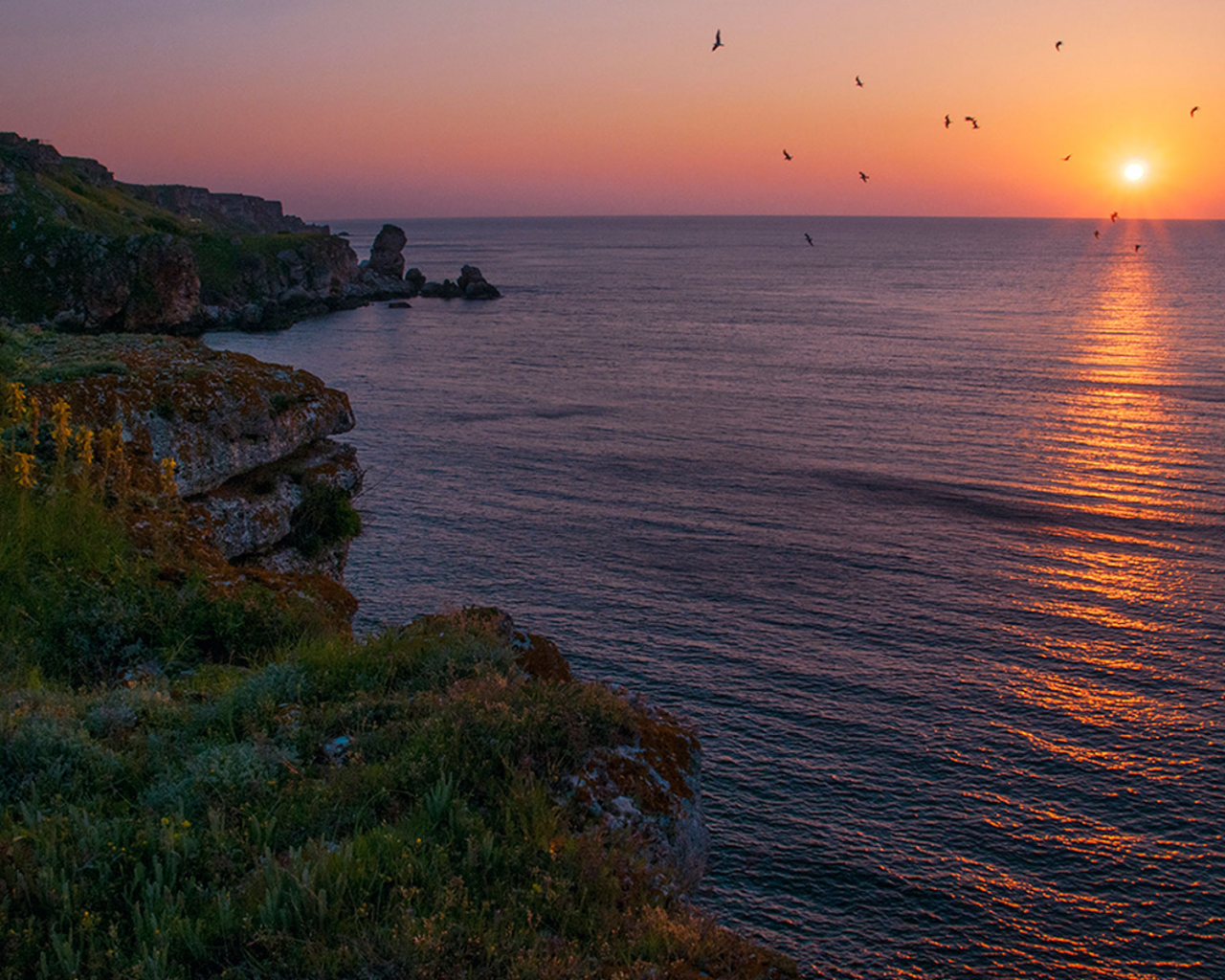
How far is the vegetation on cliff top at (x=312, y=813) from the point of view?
4863 millimetres

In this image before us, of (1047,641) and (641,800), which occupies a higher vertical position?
(641,800)

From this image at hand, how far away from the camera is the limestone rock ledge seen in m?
14.0

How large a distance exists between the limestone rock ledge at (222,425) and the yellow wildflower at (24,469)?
2.44 meters

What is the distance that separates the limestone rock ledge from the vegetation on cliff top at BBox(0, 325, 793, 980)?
457 centimetres

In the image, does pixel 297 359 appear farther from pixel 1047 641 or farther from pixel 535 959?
pixel 535 959

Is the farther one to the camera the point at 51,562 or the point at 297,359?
the point at 297,359

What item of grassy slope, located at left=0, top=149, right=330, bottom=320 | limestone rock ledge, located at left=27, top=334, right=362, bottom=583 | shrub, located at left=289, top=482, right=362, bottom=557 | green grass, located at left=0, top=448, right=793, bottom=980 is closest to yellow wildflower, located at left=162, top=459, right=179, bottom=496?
limestone rock ledge, located at left=27, top=334, right=362, bottom=583

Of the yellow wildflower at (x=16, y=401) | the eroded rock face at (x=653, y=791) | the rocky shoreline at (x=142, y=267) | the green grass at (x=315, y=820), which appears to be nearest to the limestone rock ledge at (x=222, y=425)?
the yellow wildflower at (x=16, y=401)

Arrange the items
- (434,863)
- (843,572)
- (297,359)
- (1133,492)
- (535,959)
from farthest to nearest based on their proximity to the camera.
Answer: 1. (297,359)
2. (1133,492)
3. (843,572)
4. (434,863)
5. (535,959)

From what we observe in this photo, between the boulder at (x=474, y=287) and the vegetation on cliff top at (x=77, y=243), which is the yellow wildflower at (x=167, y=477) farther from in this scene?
the boulder at (x=474, y=287)

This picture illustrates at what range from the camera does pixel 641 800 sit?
23.9 feet

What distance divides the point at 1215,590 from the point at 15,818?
30.1 m

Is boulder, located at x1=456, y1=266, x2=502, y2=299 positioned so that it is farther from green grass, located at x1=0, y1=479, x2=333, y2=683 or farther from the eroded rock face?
the eroded rock face

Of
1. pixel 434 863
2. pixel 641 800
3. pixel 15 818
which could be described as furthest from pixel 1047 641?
pixel 15 818
